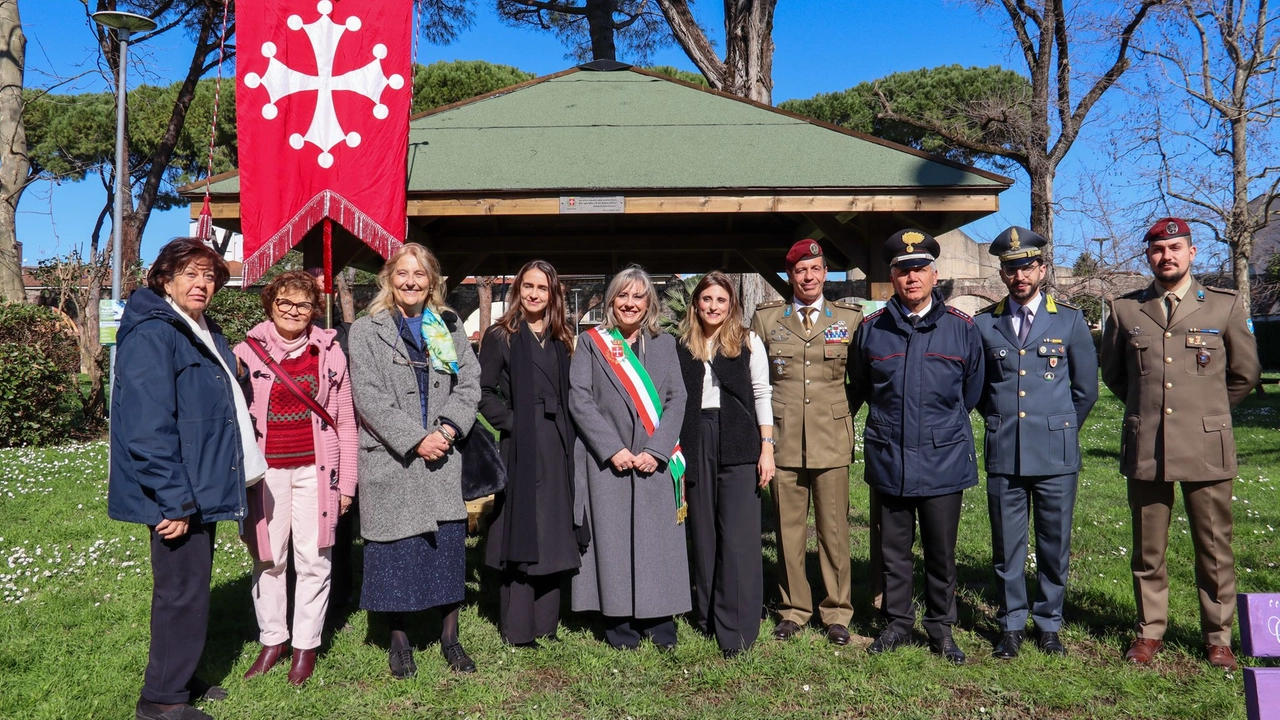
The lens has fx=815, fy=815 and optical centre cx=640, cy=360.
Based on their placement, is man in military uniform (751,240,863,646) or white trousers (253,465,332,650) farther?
man in military uniform (751,240,863,646)

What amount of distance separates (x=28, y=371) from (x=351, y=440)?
9.65 metres

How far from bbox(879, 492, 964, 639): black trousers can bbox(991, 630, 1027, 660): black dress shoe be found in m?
0.27

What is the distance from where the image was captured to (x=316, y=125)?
5879 millimetres

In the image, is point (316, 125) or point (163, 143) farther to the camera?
point (163, 143)

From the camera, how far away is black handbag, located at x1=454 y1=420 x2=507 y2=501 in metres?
4.11

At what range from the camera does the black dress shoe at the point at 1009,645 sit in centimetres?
420

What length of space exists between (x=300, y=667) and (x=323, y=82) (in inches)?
160

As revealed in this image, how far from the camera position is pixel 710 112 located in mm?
7129

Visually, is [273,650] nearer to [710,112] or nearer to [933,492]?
[933,492]

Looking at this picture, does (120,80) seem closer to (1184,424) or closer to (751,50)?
(751,50)

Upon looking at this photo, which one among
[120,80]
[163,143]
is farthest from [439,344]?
[163,143]

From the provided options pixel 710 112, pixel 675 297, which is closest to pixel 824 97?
pixel 675 297

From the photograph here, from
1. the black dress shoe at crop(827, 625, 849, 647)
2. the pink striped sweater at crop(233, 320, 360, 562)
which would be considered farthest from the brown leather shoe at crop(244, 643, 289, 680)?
the black dress shoe at crop(827, 625, 849, 647)

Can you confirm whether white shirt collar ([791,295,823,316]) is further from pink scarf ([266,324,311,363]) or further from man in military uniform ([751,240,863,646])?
pink scarf ([266,324,311,363])
